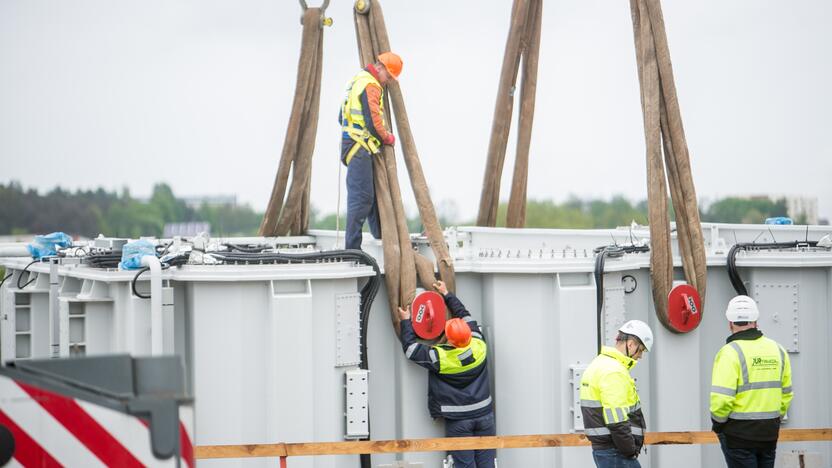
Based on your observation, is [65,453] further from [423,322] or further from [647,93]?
[647,93]

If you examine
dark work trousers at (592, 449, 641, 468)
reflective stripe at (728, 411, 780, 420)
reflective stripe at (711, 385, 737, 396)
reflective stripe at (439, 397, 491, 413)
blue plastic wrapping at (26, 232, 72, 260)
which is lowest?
dark work trousers at (592, 449, 641, 468)

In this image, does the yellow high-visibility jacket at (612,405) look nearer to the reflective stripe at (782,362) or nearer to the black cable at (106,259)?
the reflective stripe at (782,362)

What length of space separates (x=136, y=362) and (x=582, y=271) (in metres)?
5.13

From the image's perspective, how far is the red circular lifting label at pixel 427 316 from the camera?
8.61 metres

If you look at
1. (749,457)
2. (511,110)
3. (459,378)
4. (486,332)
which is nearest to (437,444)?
(459,378)

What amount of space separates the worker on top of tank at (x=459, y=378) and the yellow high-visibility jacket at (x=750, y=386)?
6.37ft

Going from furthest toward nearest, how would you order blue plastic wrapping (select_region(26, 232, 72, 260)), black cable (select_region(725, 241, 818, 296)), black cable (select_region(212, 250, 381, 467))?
1. blue plastic wrapping (select_region(26, 232, 72, 260))
2. black cable (select_region(725, 241, 818, 296))
3. black cable (select_region(212, 250, 381, 467))

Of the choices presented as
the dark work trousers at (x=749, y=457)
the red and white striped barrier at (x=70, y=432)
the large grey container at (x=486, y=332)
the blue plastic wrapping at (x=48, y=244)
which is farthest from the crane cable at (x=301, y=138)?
the red and white striped barrier at (x=70, y=432)

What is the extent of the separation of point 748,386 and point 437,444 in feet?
7.46

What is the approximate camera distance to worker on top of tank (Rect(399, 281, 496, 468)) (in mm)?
8500

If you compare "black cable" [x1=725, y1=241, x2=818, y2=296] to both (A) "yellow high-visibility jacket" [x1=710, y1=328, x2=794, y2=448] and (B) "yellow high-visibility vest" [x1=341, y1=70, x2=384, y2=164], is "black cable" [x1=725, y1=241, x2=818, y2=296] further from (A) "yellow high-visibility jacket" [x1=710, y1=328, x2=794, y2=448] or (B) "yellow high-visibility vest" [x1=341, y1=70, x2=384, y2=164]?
(B) "yellow high-visibility vest" [x1=341, y1=70, x2=384, y2=164]

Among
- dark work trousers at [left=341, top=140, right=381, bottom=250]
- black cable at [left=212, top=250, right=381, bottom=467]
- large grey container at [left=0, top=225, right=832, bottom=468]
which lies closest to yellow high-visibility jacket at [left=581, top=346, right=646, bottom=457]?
large grey container at [left=0, top=225, right=832, bottom=468]

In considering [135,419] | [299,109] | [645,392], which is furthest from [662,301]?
[135,419]

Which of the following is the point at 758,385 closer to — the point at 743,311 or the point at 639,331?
the point at 743,311
